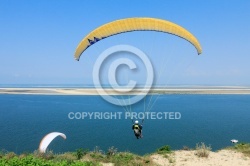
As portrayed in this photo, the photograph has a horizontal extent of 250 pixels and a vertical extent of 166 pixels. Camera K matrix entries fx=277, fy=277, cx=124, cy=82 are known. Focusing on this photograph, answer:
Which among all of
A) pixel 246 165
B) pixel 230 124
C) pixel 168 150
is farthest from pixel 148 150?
pixel 230 124

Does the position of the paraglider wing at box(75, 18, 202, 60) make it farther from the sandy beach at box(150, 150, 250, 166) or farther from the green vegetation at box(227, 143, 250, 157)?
the green vegetation at box(227, 143, 250, 157)

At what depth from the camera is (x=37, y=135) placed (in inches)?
1145

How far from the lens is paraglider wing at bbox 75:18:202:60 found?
13141 mm

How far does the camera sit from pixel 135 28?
13609 mm

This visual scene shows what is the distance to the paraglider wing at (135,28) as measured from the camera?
1314 centimetres

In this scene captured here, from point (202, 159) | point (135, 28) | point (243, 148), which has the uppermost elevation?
point (135, 28)

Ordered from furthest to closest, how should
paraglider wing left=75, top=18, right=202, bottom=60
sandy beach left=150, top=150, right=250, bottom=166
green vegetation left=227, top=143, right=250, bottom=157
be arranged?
green vegetation left=227, top=143, right=250, bottom=157
sandy beach left=150, top=150, right=250, bottom=166
paraglider wing left=75, top=18, right=202, bottom=60

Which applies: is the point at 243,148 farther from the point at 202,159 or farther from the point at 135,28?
the point at 135,28

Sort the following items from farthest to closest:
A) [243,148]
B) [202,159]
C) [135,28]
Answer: [243,148] → [202,159] → [135,28]

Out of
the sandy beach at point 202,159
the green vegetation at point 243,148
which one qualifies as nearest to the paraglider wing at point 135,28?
the sandy beach at point 202,159

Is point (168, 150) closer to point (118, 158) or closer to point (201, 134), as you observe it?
point (118, 158)

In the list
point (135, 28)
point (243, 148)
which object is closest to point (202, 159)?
point (243, 148)

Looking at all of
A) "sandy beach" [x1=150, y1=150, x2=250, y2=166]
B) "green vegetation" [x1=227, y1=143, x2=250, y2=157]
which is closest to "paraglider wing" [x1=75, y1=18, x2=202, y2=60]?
"sandy beach" [x1=150, y1=150, x2=250, y2=166]

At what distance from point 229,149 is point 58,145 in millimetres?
14723
